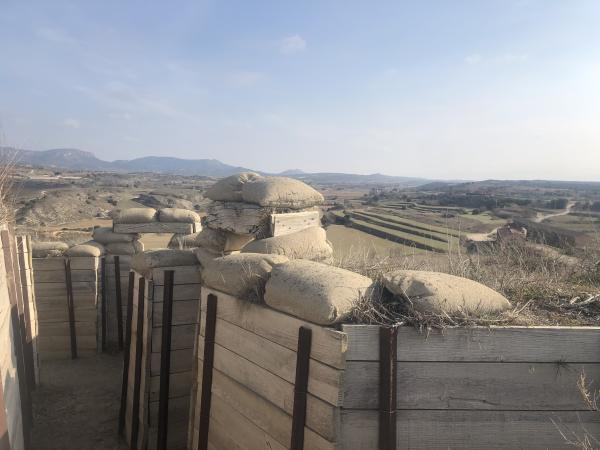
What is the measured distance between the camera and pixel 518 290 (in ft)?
11.7

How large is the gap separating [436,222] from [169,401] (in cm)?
1904

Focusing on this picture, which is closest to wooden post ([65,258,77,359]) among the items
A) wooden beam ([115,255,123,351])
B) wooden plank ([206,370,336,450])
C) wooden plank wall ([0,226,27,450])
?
wooden beam ([115,255,123,351])

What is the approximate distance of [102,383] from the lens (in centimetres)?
670

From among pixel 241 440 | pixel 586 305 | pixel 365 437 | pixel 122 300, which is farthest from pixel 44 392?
pixel 586 305

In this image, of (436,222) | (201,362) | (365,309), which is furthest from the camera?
(436,222)

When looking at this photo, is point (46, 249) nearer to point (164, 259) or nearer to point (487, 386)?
point (164, 259)

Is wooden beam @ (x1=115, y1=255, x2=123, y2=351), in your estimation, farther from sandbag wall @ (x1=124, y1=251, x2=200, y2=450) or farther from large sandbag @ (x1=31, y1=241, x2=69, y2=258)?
sandbag wall @ (x1=124, y1=251, x2=200, y2=450)

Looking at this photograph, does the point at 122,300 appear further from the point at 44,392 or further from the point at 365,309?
the point at 365,309

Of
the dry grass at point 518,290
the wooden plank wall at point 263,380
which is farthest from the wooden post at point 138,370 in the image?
the dry grass at point 518,290

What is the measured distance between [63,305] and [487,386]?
22.9 ft

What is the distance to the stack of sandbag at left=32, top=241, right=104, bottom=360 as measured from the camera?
24.5ft

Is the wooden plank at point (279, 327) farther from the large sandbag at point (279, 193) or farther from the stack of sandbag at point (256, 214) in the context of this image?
the large sandbag at point (279, 193)

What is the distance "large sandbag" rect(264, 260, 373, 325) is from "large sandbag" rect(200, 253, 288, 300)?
0.17 m

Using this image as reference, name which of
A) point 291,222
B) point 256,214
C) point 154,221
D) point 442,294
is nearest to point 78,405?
→ point 154,221
